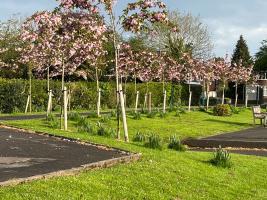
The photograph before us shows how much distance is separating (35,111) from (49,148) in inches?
752

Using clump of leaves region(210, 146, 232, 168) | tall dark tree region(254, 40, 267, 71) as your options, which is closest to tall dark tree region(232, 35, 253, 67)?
tall dark tree region(254, 40, 267, 71)

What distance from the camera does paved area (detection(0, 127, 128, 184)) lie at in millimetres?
8469

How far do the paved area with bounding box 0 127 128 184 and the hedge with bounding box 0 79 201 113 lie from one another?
1463 cm

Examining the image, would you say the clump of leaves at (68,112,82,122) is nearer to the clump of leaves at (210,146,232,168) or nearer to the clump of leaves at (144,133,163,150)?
the clump of leaves at (144,133,163,150)

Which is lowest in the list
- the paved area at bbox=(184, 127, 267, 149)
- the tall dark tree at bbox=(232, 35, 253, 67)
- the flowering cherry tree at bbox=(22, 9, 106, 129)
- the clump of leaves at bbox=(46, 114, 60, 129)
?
the paved area at bbox=(184, 127, 267, 149)

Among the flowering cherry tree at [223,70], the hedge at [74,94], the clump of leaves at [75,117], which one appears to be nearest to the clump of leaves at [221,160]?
the clump of leaves at [75,117]

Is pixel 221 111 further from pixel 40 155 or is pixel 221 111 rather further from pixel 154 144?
pixel 40 155

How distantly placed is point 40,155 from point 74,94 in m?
24.5

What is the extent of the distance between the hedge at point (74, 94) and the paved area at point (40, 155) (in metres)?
14.6

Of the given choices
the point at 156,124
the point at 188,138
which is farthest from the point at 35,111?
the point at 188,138

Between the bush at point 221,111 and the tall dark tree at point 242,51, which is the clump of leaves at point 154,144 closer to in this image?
the bush at point 221,111

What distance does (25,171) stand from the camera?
326 inches

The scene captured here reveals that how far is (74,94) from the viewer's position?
113 feet

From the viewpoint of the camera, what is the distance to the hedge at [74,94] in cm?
2806
